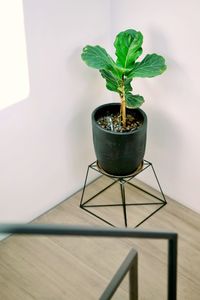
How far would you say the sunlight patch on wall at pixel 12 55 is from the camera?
251cm

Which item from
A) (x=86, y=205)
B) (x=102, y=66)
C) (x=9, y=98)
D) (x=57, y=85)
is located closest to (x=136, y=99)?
(x=102, y=66)

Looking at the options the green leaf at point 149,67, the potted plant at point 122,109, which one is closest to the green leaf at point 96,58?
the potted plant at point 122,109

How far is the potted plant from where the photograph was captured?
2.73m

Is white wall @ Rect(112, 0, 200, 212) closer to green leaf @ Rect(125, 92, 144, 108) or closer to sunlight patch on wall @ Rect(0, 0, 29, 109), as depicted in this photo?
green leaf @ Rect(125, 92, 144, 108)

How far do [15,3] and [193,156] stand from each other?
131 centimetres

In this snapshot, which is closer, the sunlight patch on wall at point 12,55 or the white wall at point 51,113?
the sunlight patch on wall at point 12,55

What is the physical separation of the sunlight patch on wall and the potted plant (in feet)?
1.10

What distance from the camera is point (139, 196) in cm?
339

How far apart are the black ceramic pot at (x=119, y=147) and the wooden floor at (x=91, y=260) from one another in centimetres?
42

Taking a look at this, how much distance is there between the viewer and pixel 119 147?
283 cm

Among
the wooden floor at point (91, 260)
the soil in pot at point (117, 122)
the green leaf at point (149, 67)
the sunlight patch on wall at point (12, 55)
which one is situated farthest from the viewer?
the soil in pot at point (117, 122)

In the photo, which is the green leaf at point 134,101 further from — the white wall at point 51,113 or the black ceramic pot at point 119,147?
the white wall at point 51,113

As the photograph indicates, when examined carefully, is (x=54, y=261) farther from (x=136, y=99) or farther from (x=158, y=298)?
(x=136, y=99)

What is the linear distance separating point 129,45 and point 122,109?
356mm
